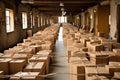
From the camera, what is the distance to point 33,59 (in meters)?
6.22

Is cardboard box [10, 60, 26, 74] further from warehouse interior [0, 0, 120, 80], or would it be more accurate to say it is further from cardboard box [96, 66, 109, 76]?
cardboard box [96, 66, 109, 76]

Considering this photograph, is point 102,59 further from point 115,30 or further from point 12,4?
point 12,4

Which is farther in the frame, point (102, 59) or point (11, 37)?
point (11, 37)

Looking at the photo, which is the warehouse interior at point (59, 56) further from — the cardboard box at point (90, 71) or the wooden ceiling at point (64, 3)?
the wooden ceiling at point (64, 3)

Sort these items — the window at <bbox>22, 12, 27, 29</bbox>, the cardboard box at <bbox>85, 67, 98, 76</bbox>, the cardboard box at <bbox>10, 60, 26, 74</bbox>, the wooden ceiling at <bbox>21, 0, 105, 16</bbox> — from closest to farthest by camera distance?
the cardboard box at <bbox>85, 67, 98, 76</bbox>
the cardboard box at <bbox>10, 60, 26, 74</bbox>
the wooden ceiling at <bbox>21, 0, 105, 16</bbox>
the window at <bbox>22, 12, 27, 29</bbox>

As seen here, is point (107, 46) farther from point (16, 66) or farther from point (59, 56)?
point (16, 66)

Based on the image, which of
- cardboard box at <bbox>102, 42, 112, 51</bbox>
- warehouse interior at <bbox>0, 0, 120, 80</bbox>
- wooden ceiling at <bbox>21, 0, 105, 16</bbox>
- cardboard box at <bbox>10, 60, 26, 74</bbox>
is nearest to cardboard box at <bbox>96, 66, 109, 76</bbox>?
warehouse interior at <bbox>0, 0, 120, 80</bbox>

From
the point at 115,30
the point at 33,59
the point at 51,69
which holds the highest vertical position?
the point at 115,30

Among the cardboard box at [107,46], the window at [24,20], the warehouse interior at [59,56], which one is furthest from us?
the window at [24,20]

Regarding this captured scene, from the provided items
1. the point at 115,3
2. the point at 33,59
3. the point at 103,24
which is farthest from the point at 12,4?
the point at 33,59

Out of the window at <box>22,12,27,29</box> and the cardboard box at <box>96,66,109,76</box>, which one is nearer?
the cardboard box at <box>96,66,109,76</box>

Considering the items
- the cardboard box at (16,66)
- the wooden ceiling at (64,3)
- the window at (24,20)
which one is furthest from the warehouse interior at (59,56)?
the window at (24,20)

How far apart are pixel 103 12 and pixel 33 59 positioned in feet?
43.0

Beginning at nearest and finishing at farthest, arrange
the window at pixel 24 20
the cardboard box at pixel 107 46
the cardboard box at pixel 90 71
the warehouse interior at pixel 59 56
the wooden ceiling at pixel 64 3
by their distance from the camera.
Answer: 1. the cardboard box at pixel 90 71
2. the warehouse interior at pixel 59 56
3. the cardboard box at pixel 107 46
4. the wooden ceiling at pixel 64 3
5. the window at pixel 24 20
